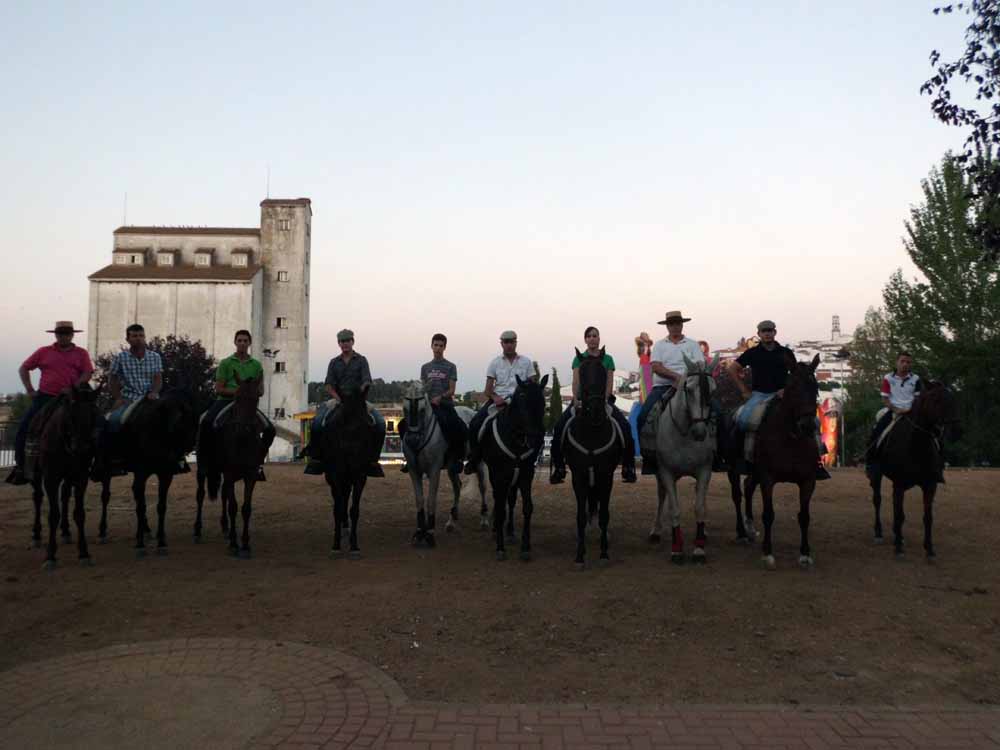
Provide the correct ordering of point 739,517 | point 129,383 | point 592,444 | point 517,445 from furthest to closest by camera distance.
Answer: point 739,517, point 129,383, point 517,445, point 592,444

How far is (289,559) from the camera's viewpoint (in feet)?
33.0

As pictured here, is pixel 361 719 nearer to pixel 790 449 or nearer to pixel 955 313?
pixel 790 449

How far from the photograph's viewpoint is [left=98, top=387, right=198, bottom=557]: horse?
10.1m

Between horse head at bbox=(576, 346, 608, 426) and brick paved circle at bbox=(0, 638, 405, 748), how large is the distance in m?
4.39

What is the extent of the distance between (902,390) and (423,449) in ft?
24.2

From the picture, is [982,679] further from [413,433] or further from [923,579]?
[413,433]

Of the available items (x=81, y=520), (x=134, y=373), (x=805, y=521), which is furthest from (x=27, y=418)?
(x=805, y=521)

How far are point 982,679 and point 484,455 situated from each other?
20.6 ft

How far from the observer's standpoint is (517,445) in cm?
984

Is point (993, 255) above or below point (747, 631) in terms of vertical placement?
above

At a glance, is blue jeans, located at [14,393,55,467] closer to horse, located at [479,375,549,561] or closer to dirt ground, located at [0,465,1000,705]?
dirt ground, located at [0,465,1000,705]

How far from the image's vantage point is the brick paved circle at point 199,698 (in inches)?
186

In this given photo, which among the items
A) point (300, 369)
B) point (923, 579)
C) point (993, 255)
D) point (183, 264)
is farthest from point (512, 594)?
point (183, 264)

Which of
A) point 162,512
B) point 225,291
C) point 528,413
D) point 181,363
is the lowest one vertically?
point 162,512
